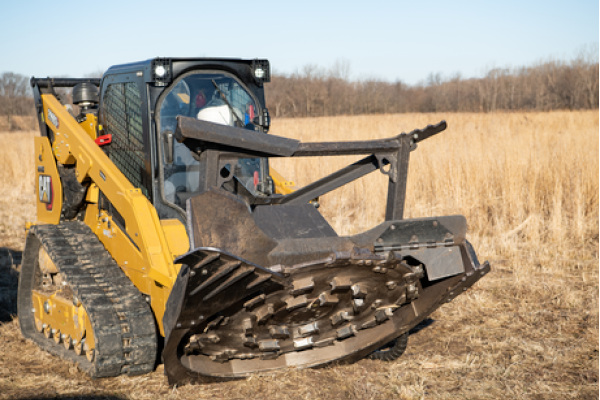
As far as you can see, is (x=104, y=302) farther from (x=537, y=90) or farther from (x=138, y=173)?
(x=537, y=90)

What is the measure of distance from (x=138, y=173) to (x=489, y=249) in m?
4.84

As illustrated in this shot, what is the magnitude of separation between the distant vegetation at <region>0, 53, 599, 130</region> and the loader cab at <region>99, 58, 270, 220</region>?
41.5 ft

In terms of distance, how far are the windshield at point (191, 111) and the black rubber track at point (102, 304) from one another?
73 cm

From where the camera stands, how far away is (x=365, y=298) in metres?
3.87

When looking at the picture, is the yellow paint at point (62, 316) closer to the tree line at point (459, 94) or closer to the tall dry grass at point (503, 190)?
the tall dry grass at point (503, 190)

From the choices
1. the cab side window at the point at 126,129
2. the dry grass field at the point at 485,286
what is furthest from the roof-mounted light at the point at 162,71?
the dry grass field at the point at 485,286

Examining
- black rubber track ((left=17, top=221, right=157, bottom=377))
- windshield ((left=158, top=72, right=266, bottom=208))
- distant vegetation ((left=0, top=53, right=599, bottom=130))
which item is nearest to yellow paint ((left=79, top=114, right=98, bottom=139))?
black rubber track ((left=17, top=221, right=157, bottom=377))

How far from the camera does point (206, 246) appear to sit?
3.23 metres

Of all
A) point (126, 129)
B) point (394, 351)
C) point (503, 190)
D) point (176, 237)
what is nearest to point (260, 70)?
point (126, 129)

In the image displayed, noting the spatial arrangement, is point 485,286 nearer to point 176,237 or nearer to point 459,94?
point 176,237

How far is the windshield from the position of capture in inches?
177

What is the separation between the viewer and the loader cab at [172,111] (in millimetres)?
4453

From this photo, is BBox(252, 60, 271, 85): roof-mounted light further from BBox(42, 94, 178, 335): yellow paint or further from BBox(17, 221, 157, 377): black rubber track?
BBox(17, 221, 157, 377): black rubber track

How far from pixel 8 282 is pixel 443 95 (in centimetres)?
2453
